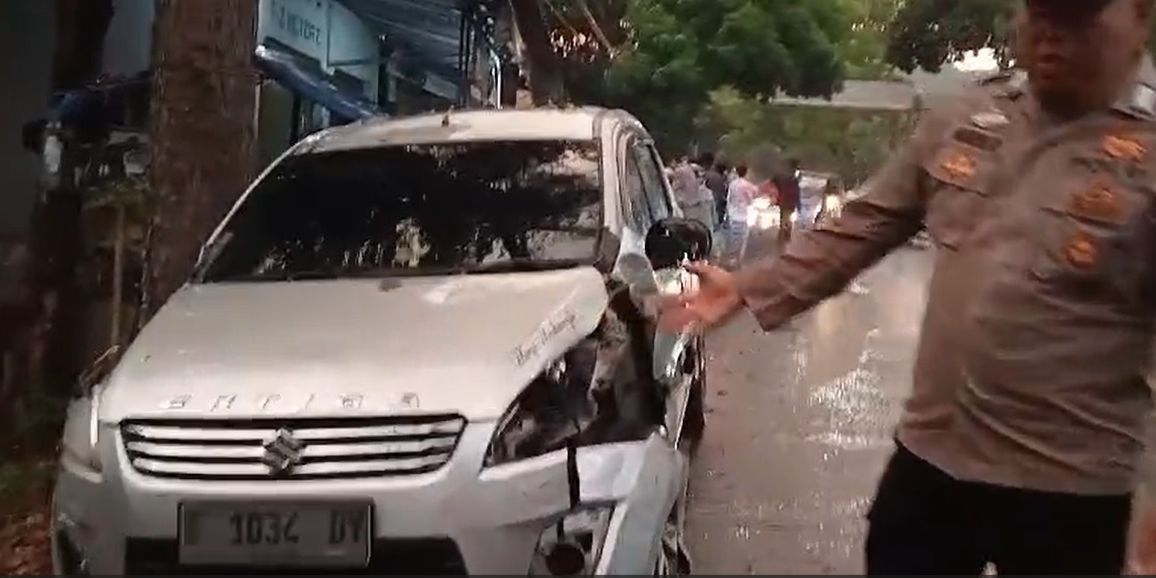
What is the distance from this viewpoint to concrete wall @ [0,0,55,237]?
38.1 feet

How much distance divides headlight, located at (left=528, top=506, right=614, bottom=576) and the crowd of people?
40.6 feet

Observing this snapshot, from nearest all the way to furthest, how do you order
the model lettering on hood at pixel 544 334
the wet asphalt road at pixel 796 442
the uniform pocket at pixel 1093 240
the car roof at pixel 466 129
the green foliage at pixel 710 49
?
the uniform pocket at pixel 1093 240 < the model lettering on hood at pixel 544 334 < the car roof at pixel 466 129 < the wet asphalt road at pixel 796 442 < the green foliage at pixel 710 49

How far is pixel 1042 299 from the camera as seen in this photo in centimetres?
263

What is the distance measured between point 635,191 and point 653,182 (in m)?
0.89

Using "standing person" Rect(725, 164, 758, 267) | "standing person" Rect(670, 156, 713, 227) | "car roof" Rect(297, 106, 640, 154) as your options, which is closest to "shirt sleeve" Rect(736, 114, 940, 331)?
"car roof" Rect(297, 106, 640, 154)

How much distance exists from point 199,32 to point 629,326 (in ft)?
8.65

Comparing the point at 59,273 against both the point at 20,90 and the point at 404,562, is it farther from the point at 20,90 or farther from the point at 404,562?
the point at 404,562

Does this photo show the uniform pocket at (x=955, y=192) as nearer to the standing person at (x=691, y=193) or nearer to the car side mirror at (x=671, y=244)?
the car side mirror at (x=671, y=244)

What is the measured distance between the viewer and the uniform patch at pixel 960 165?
2766 millimetres

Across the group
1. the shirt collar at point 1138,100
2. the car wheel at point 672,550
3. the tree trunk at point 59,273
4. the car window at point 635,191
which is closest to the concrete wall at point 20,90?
the tree trunk at point 59,273

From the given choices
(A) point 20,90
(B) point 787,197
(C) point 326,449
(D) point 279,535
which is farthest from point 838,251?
(B) point 787,197

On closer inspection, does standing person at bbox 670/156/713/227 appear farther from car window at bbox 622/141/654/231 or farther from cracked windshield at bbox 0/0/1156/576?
car window at bbox 622/141/654/231

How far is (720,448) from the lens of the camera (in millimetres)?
8391

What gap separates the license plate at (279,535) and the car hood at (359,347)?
0.25 meters
